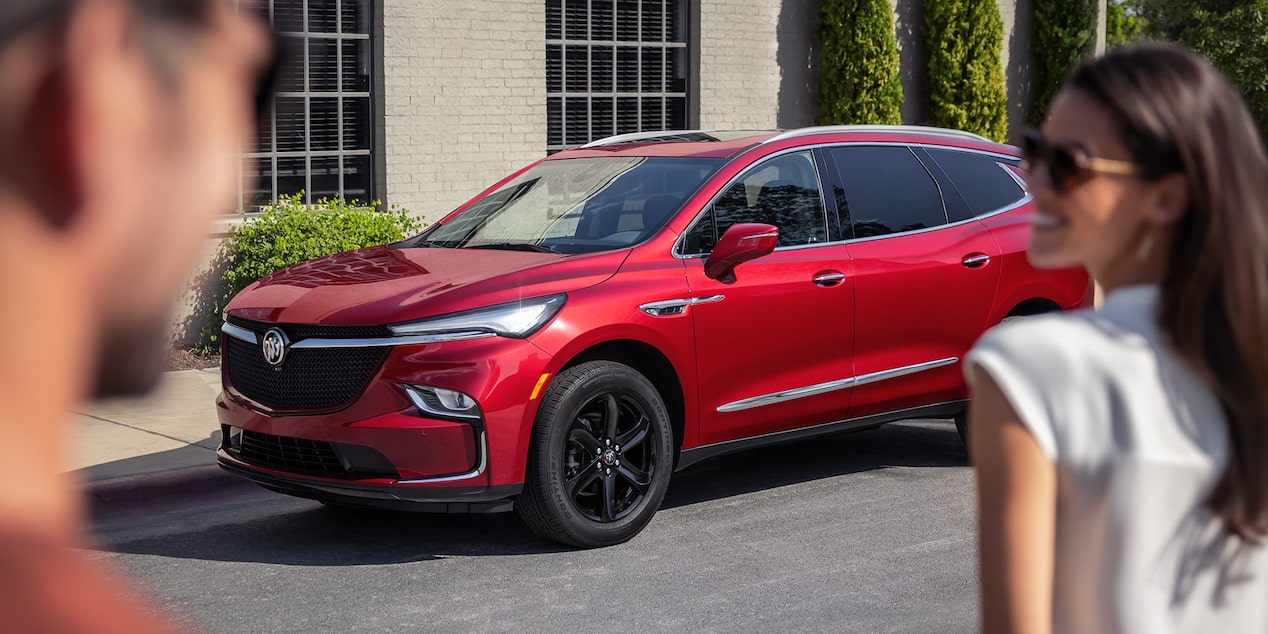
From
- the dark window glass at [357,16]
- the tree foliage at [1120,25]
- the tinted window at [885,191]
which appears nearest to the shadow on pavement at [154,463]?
the tinted window at [885,191]

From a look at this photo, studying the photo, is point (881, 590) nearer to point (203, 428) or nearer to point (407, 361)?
point (407, 361)

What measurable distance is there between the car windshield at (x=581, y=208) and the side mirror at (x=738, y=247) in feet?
1.05

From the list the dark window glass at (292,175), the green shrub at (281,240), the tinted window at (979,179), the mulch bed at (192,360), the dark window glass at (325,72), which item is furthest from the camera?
the dark window glass at (292,175)

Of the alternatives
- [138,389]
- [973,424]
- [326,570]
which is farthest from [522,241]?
[138,389]

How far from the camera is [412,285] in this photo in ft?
21.0

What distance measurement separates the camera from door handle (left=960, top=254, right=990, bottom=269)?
7775 mm

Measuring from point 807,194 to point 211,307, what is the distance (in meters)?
6.37

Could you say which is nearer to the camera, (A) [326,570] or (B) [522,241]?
(A) [326,570]

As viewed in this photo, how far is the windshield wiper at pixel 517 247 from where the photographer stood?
6.92m

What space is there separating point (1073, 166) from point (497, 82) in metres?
12.3

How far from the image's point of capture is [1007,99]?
62.6ft

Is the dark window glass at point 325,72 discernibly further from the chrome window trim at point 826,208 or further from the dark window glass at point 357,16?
the chrome window trim at point 826,208

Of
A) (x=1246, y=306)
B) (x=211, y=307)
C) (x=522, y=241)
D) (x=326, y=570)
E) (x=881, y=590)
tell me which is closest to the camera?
(x=1246, y=306)

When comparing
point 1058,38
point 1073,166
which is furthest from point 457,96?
point 1073,166
